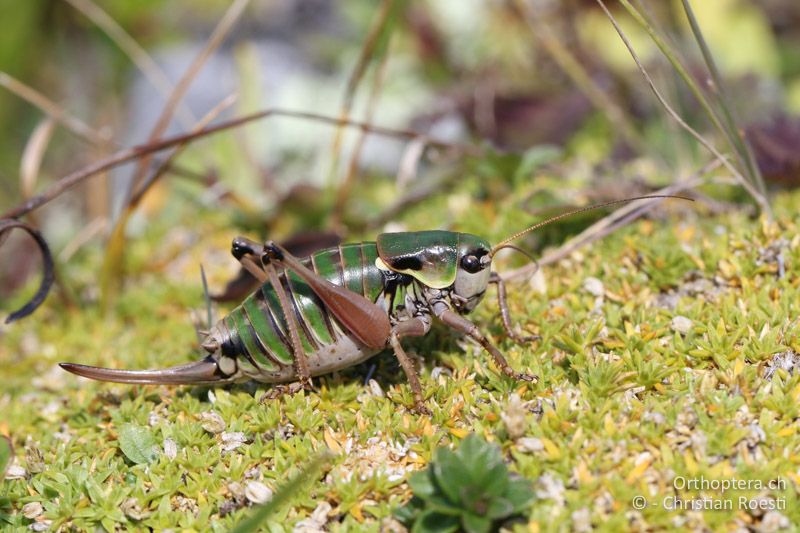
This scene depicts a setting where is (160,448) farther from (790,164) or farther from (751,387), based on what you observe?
(790,164)

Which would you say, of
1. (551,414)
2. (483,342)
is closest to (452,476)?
(551,414)

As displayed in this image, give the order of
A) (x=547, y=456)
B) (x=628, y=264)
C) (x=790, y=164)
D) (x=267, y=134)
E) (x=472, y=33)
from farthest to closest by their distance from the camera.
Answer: (x=472, y=33), (x=267, y=134), (x=790, y=164), (x=628, y=264), (x=547, y=456)

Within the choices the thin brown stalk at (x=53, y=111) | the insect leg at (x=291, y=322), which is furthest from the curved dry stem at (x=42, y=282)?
the insect leg at (x=291, y=322)

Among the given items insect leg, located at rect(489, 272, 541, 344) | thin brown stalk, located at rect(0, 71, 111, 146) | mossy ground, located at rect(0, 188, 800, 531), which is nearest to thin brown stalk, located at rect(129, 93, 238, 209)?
thin brown stalk, located at rect(0, 71, 111, 146)

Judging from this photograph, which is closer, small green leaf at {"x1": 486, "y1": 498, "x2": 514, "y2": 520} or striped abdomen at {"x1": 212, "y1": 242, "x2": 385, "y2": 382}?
small green leaf at {"x1": 486, "y1": 498, "x2": 514, "y2": 520}

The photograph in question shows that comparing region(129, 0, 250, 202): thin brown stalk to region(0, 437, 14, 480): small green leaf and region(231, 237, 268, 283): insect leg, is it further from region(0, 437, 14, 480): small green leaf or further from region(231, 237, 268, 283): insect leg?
region(0, 437, 14, 480): small green leaf

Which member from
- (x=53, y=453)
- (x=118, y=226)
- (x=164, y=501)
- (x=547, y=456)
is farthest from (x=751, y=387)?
(x=118, y=226)

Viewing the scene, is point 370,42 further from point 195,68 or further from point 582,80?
point 582,80
